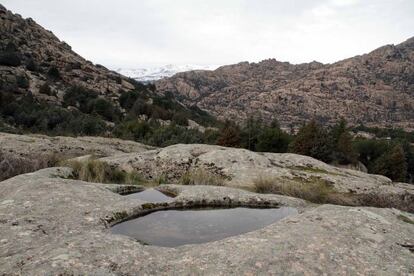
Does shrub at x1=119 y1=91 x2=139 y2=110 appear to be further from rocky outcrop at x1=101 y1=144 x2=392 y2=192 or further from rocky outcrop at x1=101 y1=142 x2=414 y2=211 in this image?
rocky outcrop at x1=101 y1=142 x2=414 y2=211

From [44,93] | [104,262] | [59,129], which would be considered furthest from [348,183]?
[44,93]

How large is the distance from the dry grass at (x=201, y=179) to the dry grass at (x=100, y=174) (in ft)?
5.84

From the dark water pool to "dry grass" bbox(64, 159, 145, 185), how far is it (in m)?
2.61

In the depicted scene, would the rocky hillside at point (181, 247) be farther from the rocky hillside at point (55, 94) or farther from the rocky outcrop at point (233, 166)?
the rocky hillside at point (55, 94)

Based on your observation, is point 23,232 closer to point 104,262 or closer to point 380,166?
point 104,262

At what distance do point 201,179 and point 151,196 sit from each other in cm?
345

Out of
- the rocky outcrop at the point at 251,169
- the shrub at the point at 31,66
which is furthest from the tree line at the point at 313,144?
the shrub at the point at 31,66

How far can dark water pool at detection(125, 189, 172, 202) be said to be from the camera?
31.8ft

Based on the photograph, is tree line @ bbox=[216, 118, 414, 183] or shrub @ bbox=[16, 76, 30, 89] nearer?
tree line @ bbox=[216, 118, 414, 183]

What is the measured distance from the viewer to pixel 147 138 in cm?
4638

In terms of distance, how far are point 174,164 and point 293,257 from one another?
10577mm

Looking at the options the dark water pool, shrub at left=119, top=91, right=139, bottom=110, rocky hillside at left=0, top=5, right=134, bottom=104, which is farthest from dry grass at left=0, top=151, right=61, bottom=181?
shrub at left=119, top=91, right=139, bottom=110

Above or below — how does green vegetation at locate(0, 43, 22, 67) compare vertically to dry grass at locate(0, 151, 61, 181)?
above

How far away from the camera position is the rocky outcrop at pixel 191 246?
477 cm
